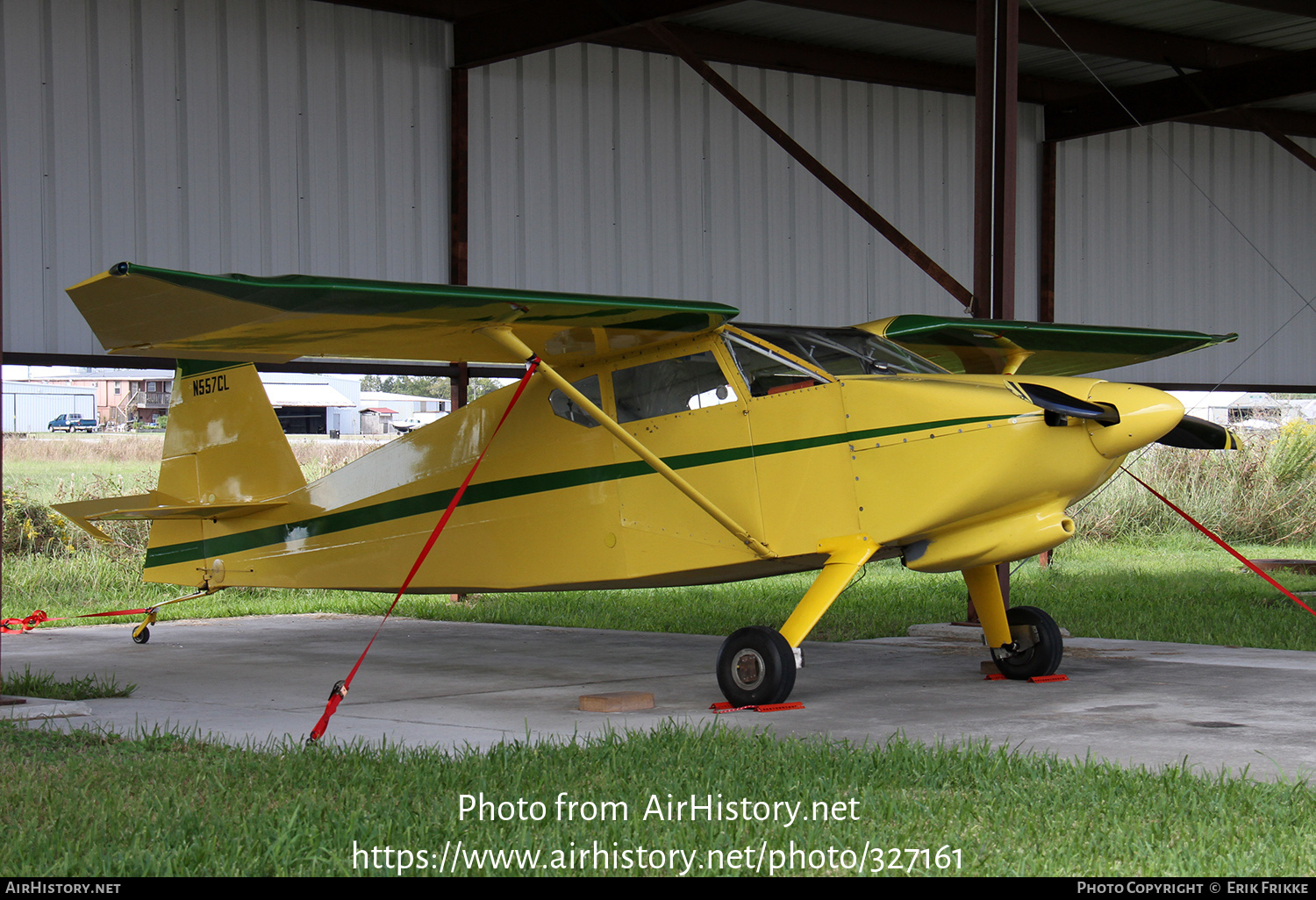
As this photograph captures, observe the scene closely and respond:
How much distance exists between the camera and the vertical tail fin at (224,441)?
32.2 feet

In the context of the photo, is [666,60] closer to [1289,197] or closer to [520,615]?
[520,615]

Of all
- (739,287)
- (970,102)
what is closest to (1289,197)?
(970,102)

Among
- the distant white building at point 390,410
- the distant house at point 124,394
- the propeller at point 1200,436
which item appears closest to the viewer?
the propeller at point 1200,436

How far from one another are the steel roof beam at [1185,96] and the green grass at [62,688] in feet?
40.4

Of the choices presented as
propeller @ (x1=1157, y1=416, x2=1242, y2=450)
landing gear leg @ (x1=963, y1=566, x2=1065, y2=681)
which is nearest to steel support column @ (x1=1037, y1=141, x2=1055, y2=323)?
propeller @ (x1=1157, y1=416, x2=1242, y2=450)

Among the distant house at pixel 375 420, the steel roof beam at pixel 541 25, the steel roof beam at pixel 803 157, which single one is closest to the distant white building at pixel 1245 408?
the steel roof beam at pixel 803 157

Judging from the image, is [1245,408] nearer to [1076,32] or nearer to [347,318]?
[1076,32]

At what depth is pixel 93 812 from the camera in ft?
14.4

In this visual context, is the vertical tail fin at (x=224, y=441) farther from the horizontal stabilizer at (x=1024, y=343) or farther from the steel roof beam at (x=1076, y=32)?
the steel roof beam at (x=1076, y=32)

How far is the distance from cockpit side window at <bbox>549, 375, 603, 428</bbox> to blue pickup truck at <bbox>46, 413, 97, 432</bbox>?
25796mm

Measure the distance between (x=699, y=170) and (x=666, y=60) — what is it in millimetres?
1295

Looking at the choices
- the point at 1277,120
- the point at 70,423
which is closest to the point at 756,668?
the point at 1277,120

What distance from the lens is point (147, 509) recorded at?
964cm

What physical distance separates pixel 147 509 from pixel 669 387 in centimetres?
439
